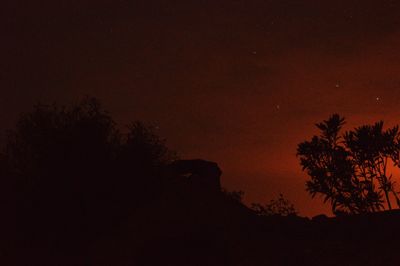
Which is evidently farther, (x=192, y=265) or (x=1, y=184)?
(x=1, y=184)

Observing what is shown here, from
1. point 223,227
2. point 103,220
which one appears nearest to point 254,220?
point 223,227

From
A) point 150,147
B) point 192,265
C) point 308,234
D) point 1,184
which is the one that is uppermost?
point 150,147

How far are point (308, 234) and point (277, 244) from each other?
305 cm

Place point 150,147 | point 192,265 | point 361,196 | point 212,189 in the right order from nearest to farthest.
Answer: point 192,265
point 150,147
point 212,189
point 361,196

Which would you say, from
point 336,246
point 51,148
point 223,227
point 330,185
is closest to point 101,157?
point 51,148

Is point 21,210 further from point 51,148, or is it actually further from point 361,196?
point 361,196

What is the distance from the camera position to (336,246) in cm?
3297

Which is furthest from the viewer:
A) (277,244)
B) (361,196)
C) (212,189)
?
(361,196)

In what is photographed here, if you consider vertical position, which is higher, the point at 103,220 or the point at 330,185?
the point at 330,185

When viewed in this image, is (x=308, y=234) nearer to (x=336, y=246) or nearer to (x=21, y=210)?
(x=336, y=246)

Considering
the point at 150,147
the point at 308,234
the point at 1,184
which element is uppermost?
the point at 150,147

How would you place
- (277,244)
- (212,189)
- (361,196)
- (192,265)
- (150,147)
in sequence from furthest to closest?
(361,196) → (212,189) → (150,147) → (277,244) → (192,265)

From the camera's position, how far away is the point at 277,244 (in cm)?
3516

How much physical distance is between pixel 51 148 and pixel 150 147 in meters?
5.91
